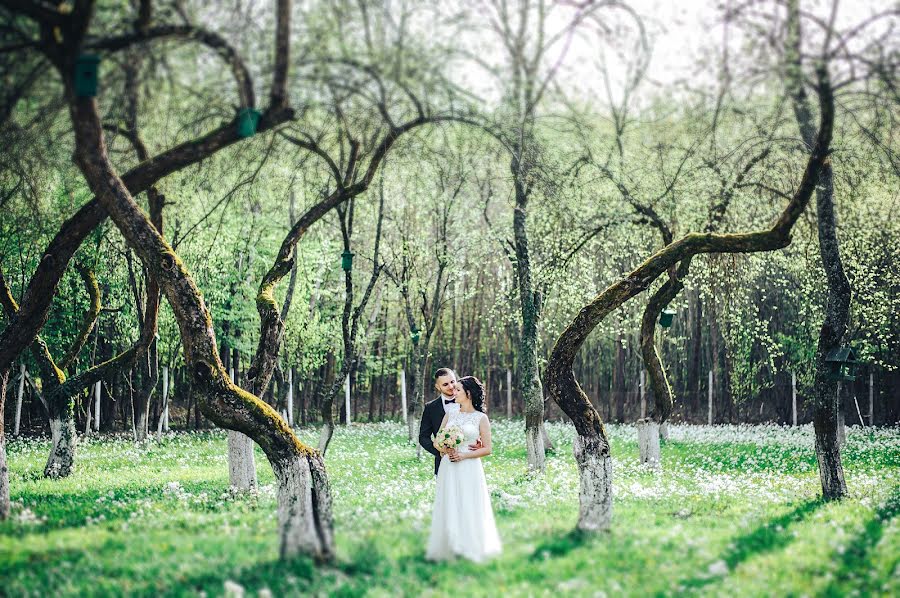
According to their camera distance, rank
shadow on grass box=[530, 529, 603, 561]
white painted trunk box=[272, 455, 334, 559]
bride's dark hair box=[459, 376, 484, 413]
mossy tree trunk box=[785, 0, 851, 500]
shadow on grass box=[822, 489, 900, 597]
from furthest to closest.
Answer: mossy tree trunk box=[785, 0, 851, 500]
bride's dark hair box=[459, 376, 484, 413]
shadow on grass box=[530, 529, 603, 561]
white painted trunk box=[272, 455, 334, 559]
shadow on grass box=[822, 489, 900, 597]

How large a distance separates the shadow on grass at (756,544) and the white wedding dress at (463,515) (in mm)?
2279

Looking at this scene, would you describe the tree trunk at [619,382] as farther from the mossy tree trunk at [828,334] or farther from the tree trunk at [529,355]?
the mossy tree trunk at [828,334]

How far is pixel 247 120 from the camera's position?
8648 millimetres

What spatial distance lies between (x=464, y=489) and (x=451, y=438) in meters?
0.62

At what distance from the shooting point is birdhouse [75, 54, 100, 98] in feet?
24.8

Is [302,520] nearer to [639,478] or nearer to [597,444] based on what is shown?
[597,444]

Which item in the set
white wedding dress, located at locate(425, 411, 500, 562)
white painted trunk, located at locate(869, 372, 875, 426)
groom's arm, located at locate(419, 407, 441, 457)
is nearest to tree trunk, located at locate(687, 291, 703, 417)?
white painted trunk, located at locate(869, 372, 875, 426)

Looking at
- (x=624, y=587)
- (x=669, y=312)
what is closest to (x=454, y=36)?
(x=624, y=587)

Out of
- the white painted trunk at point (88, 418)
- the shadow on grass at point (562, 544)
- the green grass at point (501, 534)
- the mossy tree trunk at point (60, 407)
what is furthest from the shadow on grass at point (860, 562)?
the white painted trunk at point (88, 418)

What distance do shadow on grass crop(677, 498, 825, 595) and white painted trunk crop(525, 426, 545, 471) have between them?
626cm

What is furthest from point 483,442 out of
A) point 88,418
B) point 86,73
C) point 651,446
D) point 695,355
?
point 695,355

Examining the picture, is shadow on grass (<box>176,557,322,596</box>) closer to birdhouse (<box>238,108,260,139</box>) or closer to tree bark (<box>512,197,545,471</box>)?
birdhouse (<box>238,108,260,139</box>)

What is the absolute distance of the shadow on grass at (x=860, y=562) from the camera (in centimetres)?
698

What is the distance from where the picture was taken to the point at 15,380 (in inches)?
956
